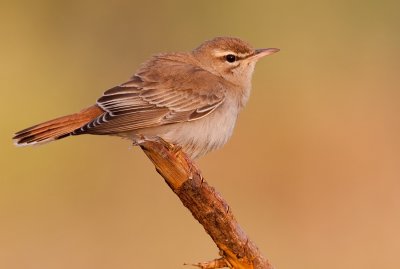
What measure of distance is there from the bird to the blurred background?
7.02 ft

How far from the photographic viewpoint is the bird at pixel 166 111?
6984 mm

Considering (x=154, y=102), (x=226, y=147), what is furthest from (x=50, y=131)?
(x=226, y=147)

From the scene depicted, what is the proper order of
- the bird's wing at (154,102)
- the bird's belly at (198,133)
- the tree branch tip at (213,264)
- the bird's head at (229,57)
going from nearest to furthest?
the tree branch tip at (213,264) → the bird's wing at (154,102) → the bird's belly at (198,133) → the bird's head at (229,57)

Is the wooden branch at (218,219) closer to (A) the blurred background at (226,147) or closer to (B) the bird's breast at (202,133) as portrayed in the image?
(B) the bird's breast at (202,133)

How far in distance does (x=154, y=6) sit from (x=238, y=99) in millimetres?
4894

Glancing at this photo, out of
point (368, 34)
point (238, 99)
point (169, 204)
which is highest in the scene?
point (368, 34)

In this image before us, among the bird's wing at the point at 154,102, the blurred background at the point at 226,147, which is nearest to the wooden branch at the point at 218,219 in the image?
the bird's wing at the point at 154,102

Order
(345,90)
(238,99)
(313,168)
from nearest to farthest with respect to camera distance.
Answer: (238,99) → (313,168) → (345,90)

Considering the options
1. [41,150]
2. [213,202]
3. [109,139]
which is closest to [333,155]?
[109,139]

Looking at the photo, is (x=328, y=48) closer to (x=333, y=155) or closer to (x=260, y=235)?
(x=333, y=155)

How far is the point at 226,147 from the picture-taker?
11273mm

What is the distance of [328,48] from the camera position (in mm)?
12461

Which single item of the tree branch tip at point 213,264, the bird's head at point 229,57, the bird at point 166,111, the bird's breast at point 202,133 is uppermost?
the bird's head at point 229,57

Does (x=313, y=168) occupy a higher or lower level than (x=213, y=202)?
higher
